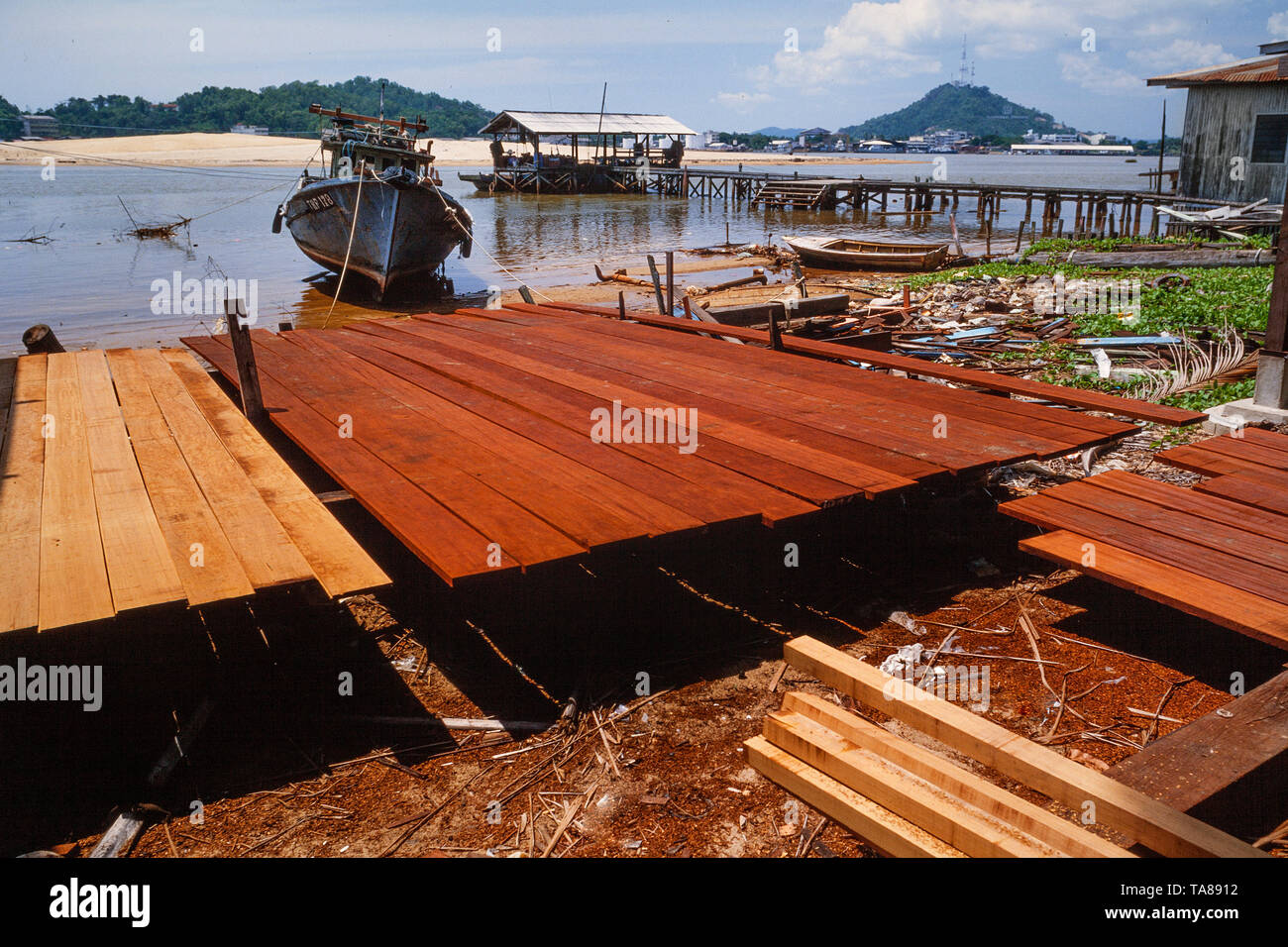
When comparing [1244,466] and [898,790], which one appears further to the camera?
[1244,466]

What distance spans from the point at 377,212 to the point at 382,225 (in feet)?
1.16

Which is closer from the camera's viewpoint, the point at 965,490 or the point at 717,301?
the point at 965,490

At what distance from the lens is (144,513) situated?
4566mm

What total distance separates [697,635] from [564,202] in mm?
56366

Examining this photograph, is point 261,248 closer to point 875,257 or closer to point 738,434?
point 875,257

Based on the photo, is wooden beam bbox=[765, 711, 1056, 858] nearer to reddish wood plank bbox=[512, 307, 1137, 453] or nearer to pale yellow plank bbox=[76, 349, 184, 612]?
pale yellow plank bbox=[76, 349, 184, 612]

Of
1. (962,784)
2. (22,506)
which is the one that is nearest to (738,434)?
(962,784)

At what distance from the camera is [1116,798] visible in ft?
9.85

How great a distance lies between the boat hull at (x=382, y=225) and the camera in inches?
915

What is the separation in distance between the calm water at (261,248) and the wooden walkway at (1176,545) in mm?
16882

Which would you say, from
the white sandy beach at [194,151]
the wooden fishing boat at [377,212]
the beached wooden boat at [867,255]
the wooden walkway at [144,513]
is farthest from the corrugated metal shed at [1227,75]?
the white sandy beach at [194,151]

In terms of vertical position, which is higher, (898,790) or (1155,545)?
(1155,545)
